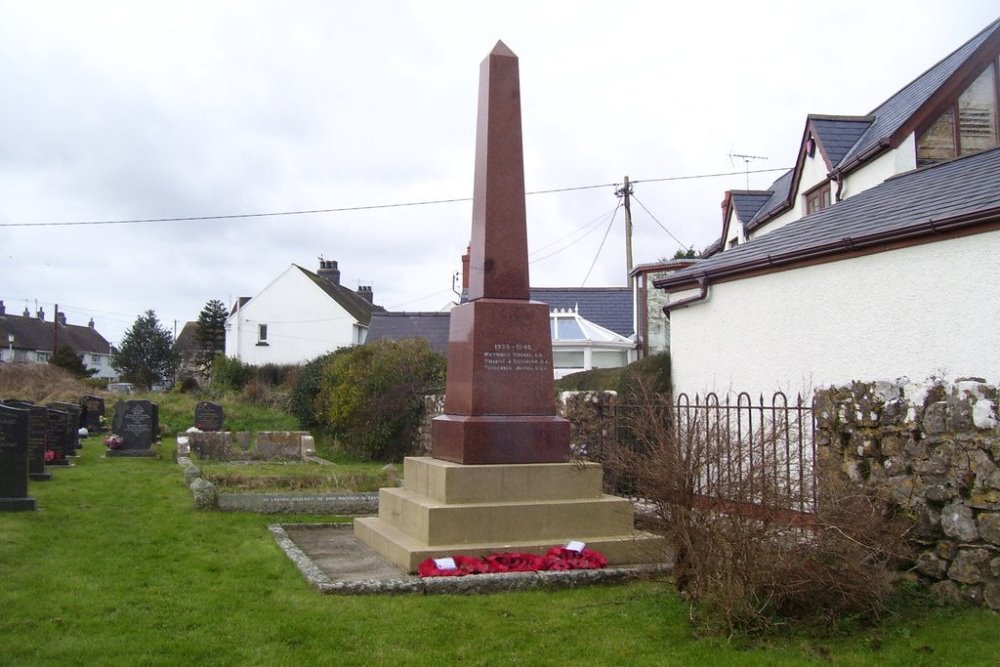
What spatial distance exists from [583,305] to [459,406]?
23.0 metres

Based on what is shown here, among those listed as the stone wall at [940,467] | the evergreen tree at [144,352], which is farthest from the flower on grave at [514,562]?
the evergreen tree at [144,352]

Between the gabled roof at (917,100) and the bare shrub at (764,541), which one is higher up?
the gabled roof at (917,100)

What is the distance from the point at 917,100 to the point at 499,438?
38.8 feet

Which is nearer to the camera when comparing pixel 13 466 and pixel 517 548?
pixel 517 548

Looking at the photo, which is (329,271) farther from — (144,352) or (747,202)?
(747,202)

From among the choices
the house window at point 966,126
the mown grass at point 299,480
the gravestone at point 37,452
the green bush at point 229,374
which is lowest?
the mown grass at point 299,480

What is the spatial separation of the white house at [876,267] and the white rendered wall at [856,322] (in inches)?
0.7

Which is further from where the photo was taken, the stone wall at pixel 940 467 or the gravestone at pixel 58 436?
the gravestone at pixel 58 436

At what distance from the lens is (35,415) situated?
14.1 meters

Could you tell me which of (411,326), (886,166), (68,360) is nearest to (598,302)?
(411,326)

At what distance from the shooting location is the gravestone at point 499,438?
7.64 meters

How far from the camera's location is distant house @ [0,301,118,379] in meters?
68.5

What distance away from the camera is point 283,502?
11227 mm

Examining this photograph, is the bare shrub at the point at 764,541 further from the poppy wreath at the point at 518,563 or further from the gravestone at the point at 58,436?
the gravestone at the point at 58,436
